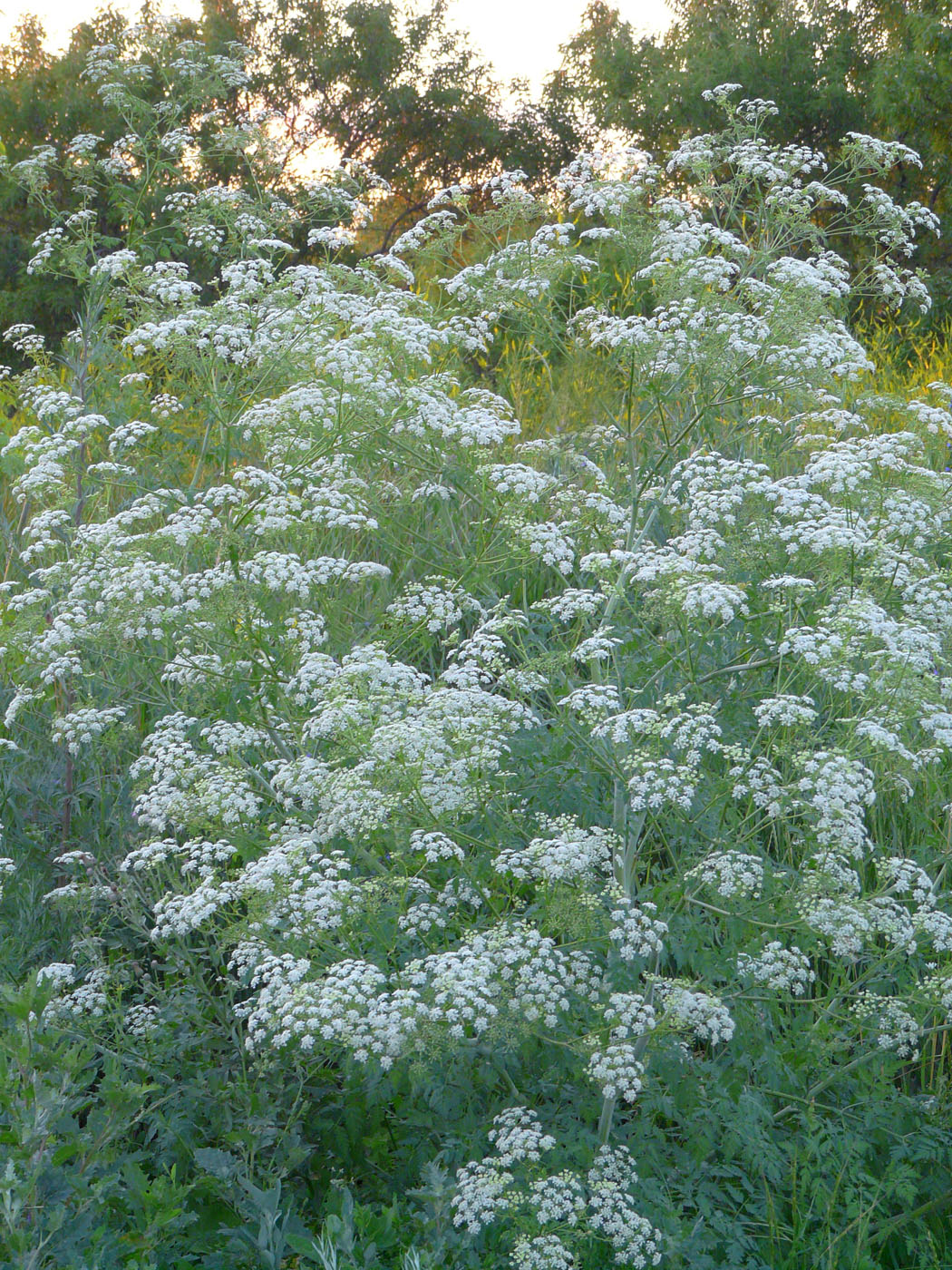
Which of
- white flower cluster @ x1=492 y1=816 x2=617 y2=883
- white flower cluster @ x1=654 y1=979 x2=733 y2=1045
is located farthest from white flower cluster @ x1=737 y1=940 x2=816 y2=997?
white flower cluster @ x1=492 y1=816 x2=617 y2=883

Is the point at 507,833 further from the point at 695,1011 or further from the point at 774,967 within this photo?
the point at 774,967

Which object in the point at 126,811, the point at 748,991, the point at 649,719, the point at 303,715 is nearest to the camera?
the point at 649,719

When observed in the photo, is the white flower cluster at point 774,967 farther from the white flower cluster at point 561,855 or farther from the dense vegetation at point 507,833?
the white flower cluster at point 561,855

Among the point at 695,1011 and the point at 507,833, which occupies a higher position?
the point at 507,833

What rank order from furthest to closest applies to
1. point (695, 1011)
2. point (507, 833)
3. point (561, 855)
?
point (507, 833) < point (695, 1011) < point (561, 855)

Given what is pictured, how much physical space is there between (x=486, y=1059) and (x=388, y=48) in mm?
29219

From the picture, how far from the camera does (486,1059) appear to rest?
3.80 m

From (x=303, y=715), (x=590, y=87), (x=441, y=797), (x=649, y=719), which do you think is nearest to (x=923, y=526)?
(x=649, y=719)

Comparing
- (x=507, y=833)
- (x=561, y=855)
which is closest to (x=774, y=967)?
(x=561, y=855)

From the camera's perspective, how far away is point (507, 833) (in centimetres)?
395

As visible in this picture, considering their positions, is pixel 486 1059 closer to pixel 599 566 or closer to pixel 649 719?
pixel 649 719

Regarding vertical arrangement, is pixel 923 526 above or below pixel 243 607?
above

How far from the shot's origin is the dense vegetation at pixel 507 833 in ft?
11.2

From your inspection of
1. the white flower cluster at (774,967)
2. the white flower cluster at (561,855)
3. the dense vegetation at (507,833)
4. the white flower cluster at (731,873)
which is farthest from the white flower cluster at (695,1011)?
the white flower cluster at (561,855)
